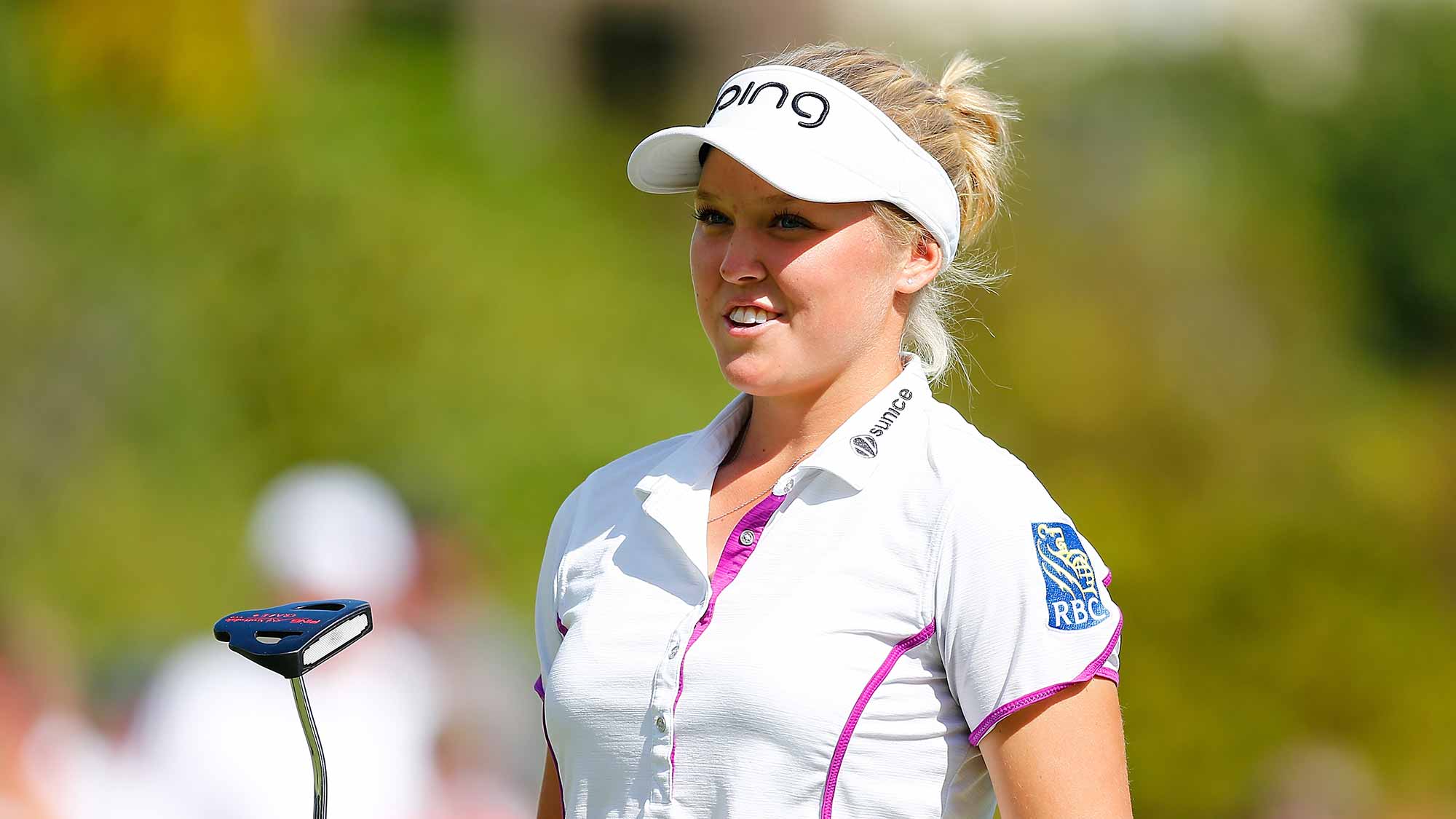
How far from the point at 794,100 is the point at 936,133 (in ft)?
0.64

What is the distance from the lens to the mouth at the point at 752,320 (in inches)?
67.7

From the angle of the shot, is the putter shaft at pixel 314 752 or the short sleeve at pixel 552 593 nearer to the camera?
the putter shaft at pixel 314 752

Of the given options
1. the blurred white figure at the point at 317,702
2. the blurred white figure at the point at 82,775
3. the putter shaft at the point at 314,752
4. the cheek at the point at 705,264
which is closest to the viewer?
the putter shaft at the point at 314,752

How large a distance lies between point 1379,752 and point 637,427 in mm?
3422

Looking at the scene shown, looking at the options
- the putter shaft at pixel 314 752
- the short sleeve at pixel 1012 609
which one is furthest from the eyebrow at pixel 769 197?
the putter shaft at pixel 314 752

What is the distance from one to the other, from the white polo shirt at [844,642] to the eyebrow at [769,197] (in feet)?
0.84

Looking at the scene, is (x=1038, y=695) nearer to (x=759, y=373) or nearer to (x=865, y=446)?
(x=865, y=446)

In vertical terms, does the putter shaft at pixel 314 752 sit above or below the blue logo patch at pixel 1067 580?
below

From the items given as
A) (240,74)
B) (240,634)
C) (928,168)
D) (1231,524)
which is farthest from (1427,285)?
(240,634)

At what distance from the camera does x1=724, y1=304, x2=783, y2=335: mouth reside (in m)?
1.72

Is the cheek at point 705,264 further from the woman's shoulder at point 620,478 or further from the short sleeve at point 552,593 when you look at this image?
the short sleeve at point 552,593

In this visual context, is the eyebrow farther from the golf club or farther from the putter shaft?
the putter shaft

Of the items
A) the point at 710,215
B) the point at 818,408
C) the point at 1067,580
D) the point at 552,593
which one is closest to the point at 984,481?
the point at 1067,580

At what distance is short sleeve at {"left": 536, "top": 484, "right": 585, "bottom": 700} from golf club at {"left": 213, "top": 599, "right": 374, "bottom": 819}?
26cm
